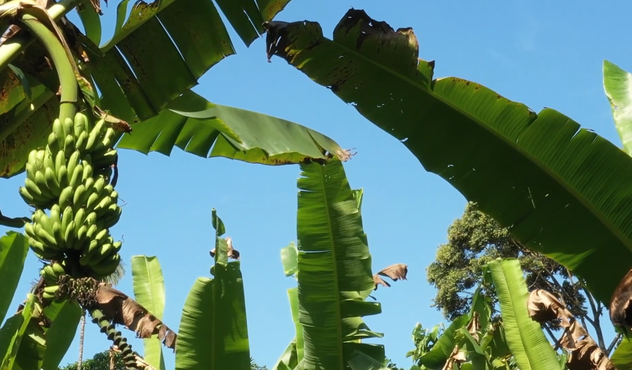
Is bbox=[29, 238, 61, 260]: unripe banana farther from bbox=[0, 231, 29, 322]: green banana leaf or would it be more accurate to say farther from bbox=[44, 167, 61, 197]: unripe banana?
bbox=[0, 231, 29, 322]: green banana leaf

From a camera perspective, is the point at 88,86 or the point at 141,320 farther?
the point at 141,320

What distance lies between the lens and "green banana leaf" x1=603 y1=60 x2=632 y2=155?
10.5 feet

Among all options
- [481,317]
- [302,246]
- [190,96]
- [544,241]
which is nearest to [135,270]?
[190,96]

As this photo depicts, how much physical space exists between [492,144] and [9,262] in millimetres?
2364

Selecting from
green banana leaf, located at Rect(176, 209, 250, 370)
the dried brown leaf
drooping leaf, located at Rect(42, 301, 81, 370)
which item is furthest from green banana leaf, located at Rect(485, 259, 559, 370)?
drooping leaf, located at Rect(42, 301, 81, 370)

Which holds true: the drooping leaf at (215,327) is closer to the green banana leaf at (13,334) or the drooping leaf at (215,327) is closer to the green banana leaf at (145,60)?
the green banana leaf at (13,334)

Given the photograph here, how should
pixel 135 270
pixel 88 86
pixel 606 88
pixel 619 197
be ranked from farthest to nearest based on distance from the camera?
pixel 135 270, pixel 606 88, pixel 619 197, pixel 88 86

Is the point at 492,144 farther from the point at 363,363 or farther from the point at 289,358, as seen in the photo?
the point at 289,358

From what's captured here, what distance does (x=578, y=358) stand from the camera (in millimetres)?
2635

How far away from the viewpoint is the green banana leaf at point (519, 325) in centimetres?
348

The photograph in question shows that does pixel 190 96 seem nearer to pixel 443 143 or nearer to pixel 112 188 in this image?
pixel 443 143

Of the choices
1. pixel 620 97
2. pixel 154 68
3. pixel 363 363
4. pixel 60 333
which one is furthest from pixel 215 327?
pixel 620 97

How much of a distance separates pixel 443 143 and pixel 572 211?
626mm

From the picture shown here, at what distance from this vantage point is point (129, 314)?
2291mm
